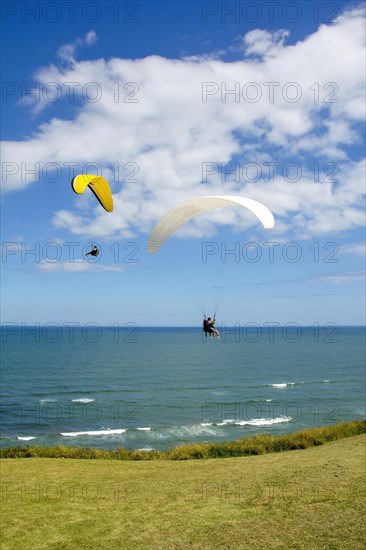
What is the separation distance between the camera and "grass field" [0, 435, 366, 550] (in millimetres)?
12211

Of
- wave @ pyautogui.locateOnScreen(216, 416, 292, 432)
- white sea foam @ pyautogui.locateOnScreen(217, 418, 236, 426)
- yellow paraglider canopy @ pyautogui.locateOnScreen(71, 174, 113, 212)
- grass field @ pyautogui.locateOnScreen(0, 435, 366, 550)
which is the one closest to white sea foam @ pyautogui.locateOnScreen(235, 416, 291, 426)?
wave @ pyautogui.locateOnScreen(216, 416, 292, 432)

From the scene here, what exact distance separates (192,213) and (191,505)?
1018 centimetres

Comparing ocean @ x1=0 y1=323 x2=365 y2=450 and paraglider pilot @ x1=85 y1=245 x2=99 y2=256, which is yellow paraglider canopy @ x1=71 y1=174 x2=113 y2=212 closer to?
paraglider pilot @ x1=85 y1=245 x2=99 y2=256

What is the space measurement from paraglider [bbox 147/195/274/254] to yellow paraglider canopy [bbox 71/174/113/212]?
2056 mm

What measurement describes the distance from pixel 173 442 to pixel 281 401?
2269 centimetres

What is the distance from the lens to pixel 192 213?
18.0m

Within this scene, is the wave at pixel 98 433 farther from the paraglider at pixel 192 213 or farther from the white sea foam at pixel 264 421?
the paraglider at pixel 192 213

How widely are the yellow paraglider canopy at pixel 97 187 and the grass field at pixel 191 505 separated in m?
10.0

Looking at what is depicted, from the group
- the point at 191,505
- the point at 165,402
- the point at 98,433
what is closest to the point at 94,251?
the point at 191,505

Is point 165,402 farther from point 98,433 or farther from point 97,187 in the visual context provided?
point 97,187

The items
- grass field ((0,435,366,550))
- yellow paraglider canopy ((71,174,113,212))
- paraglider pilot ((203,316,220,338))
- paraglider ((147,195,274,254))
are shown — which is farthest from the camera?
paraglider pilot ((203,316,220,338))

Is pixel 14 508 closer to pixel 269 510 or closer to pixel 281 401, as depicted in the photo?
pixel 269 510

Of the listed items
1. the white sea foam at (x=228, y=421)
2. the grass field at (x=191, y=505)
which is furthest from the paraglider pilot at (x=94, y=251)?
the white sea foam at (x=228, y=421)

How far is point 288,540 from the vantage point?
39.0 feet
